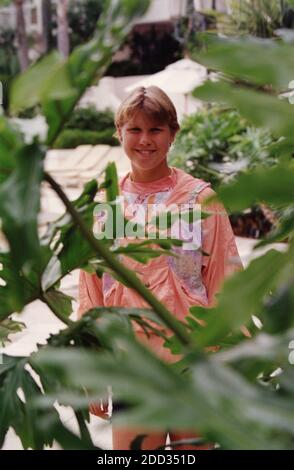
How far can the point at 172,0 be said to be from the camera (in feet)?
40.4

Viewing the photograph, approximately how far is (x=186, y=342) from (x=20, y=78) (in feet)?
1.00

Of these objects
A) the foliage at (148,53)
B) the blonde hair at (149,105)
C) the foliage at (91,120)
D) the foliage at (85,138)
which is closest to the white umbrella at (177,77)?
the foliage at (85,138)

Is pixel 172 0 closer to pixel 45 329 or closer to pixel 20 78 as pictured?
pixel 45 329

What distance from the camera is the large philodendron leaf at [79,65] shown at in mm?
580

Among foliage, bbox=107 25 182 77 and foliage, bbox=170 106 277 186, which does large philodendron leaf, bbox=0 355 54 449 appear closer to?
foliage, bbox=170 106 277 186

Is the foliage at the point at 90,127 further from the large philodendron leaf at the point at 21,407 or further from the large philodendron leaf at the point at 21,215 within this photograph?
the large philodendron leaf at the point at 21,215

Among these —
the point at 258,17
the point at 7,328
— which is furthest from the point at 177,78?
the point at 7,328

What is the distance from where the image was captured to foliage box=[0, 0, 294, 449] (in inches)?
17.3

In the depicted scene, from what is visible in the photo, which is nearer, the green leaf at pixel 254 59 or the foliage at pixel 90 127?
the green leaf at pixel 254 59

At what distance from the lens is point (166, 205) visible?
175 centimetres

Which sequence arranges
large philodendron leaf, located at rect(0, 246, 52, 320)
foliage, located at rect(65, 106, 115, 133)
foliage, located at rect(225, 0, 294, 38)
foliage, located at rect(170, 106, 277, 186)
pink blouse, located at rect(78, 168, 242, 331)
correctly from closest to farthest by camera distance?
1. large philodendron leaf, located at rect(0, 246, 52, 320)
2. pink blouse, located at rect(78, 168, 242, 331)
3. foliage, located at rect(170, 106, 277, 186)
4. foliage, located at rect(225, 0, 294, 38)
5. foliage, located at rect(65, 106, 115, 133)

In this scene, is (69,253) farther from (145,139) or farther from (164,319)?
(145,139)

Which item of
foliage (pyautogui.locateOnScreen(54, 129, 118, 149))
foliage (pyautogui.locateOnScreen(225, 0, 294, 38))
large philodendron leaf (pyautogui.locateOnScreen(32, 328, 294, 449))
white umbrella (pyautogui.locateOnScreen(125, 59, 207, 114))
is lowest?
foliage (pyautogui.locateOnScreen(54, 129, 118, 149))

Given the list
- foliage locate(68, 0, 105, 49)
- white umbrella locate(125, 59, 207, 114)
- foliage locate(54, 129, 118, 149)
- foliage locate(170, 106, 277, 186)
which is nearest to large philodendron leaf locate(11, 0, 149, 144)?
foliage locate(170, 106, 277, 186)
